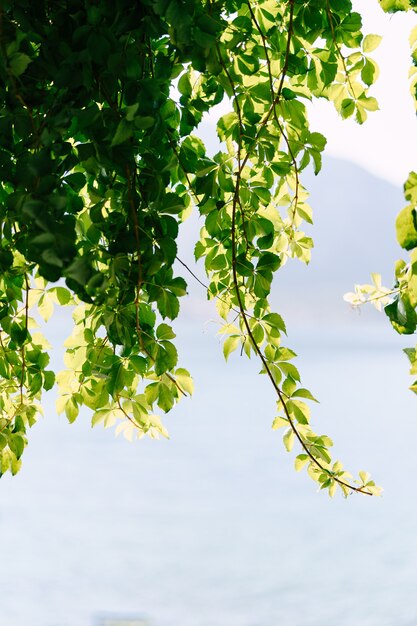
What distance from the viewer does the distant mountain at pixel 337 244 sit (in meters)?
11.3

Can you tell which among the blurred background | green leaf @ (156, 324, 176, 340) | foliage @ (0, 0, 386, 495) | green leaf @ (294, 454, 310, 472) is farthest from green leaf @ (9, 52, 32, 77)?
the blurred background

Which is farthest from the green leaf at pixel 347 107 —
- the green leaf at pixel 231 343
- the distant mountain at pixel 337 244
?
the distant mountain at pixel 337 244

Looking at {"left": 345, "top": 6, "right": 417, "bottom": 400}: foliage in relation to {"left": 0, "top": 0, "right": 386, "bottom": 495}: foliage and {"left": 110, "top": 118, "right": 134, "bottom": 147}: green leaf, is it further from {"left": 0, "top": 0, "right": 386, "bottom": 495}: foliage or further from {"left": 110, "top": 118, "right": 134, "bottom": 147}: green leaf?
Answer: {"left": 110, "top": 118, "right": 134, "bottom": 147}: green leaf

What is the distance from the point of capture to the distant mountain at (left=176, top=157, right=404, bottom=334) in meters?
11.3

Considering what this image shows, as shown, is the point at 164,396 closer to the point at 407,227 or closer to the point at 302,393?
the point at 302,393

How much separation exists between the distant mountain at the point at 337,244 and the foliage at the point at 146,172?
1030 cm

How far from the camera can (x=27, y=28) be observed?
62 centimetres

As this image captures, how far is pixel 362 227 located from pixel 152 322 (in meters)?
11.5

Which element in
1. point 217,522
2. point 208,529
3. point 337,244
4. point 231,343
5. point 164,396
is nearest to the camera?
point 164,396

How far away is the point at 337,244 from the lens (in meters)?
11.8

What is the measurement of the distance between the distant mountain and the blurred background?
466 cm

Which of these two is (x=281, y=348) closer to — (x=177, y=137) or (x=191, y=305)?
(x=177, y=137)

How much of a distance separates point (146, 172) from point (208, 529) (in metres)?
3.31

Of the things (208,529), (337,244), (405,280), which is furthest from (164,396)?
(337,244)
